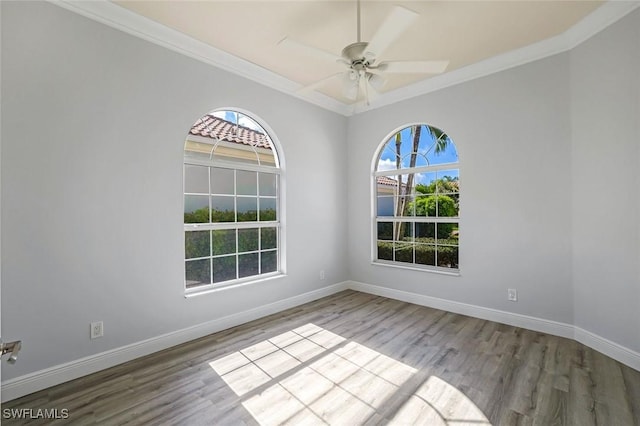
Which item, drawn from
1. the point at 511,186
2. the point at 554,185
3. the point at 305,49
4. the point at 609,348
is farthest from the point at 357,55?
the point at 609,348

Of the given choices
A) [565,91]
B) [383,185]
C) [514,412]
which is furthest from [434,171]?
[514,412]

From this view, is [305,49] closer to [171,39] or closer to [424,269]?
[171,39]

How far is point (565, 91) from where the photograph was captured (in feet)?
9.16

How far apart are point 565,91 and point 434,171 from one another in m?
1.44

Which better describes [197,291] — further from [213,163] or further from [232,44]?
[232,44]

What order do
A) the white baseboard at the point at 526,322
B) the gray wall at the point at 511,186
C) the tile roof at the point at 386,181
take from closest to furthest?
the white baseboard at the point at 526,322 < the gray wall at the point at 511,186 < the tile roof at the point at 386,181

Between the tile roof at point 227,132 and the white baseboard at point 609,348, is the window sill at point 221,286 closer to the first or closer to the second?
the tile roof at point 227,132

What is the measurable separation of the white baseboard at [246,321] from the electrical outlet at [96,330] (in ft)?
0.50

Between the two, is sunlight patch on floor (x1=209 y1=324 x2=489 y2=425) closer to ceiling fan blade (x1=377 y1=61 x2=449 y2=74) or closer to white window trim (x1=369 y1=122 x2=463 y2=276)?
white window trim (x1=369 y1=122 x2=463 y2=276)

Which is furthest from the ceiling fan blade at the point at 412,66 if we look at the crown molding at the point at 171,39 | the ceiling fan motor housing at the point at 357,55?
the crown molding at the point at 171,39

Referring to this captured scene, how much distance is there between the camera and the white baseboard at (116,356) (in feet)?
6.47

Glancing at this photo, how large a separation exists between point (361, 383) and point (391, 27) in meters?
2.39

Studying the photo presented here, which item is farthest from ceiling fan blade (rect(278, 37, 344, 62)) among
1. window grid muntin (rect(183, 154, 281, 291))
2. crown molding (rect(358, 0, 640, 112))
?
crown molding (rect(358, 0, 640, 112))

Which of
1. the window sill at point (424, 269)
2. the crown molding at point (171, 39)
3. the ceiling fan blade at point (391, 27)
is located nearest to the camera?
the ceiling fan blade at point (391, 27)
